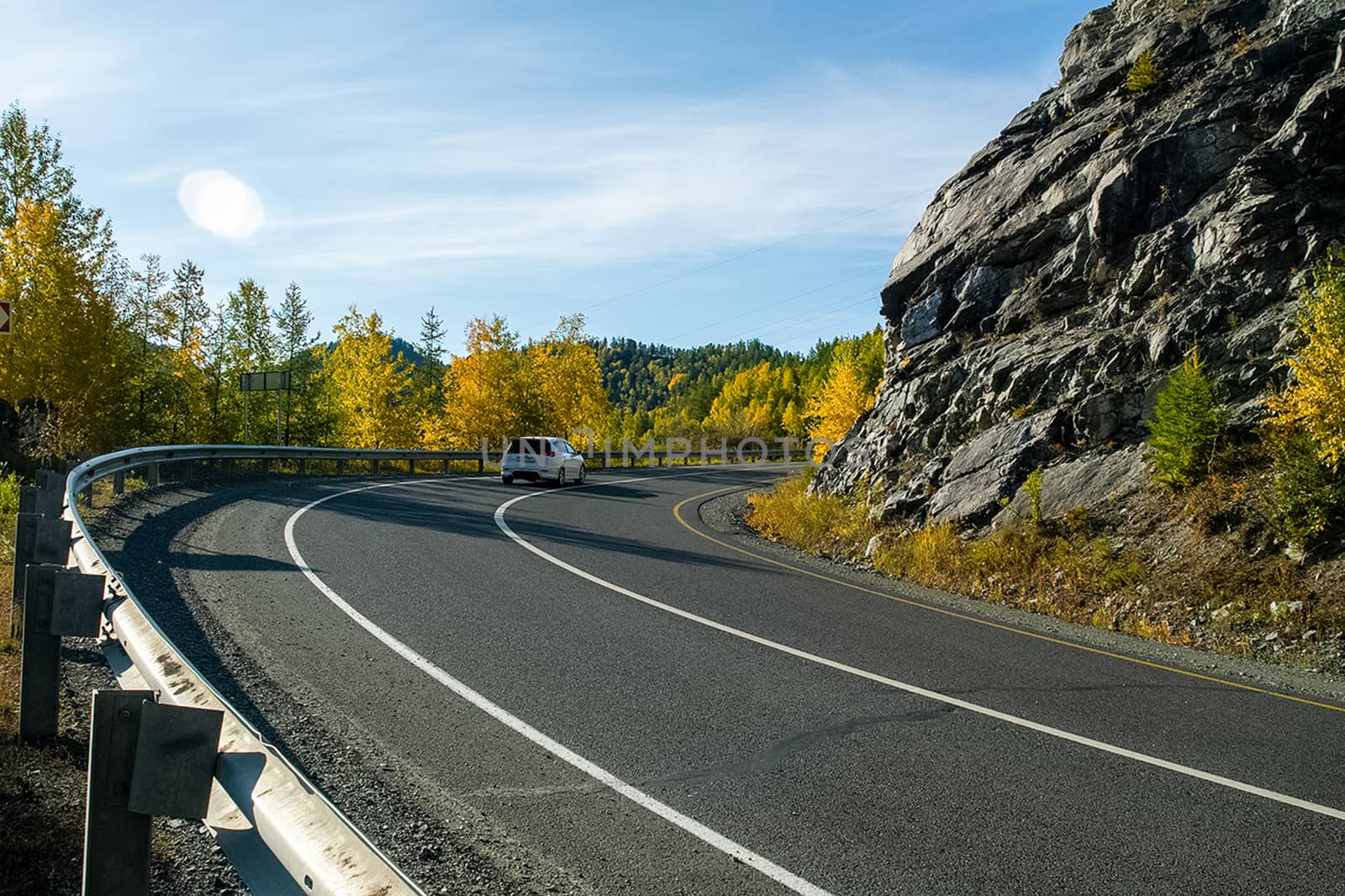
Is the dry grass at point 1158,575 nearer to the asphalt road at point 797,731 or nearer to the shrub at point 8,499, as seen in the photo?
the asphalt road at point 797,731

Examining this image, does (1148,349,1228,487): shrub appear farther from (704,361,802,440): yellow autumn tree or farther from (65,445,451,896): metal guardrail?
(704,361,802,440): yellow autumn tree

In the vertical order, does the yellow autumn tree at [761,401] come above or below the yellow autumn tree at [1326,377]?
above

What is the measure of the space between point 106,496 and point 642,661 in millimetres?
11721

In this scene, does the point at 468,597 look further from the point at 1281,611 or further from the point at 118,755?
the point at 1281,611

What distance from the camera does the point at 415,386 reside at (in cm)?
6378

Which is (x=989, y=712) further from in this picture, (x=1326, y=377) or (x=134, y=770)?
(x=1326, y=377)

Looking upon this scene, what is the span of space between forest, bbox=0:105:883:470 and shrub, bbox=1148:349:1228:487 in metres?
18.7

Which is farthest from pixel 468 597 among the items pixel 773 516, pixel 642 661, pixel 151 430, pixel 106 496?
pixel 151 430

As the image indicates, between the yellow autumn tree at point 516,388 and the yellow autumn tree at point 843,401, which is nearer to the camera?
the yellow autumn tree at point 843,401

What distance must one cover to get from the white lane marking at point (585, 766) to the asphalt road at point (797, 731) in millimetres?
20

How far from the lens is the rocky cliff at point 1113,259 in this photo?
547 inches

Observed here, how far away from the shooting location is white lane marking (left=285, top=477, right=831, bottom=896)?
4162 millimetres

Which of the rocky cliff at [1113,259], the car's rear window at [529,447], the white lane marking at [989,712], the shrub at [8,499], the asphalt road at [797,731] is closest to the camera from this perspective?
the asphalt road at [797,731]

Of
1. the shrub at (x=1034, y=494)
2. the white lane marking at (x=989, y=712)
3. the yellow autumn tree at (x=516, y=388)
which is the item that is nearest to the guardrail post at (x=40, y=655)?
the white lane marking at (x=989, y=712)
